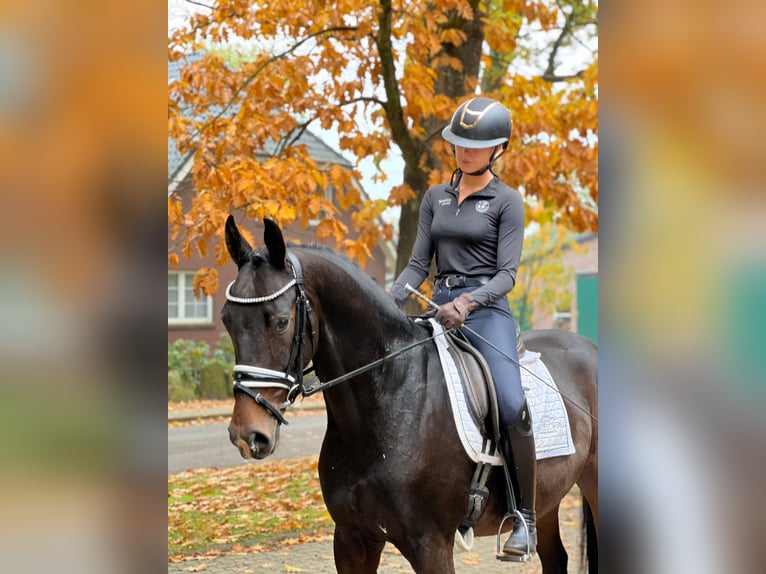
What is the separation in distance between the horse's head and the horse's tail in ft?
9.92

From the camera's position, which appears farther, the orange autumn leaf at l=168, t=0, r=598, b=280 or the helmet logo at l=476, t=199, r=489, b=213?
the orange autumn leaf at l=168, t=0, r=598, b=280

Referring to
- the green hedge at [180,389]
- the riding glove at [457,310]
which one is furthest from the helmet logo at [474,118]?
the green hedge at [180,389]

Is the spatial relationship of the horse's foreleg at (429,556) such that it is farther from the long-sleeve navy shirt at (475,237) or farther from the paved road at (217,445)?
the paved road at (217,445)

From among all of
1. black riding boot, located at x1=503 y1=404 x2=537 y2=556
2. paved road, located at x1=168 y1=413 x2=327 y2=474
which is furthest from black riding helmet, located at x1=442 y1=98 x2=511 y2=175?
paved road, located at x1=168 y1=413 x2=327 y2=474

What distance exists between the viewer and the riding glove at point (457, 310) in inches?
145

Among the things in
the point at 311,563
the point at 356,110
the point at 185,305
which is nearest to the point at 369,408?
the point at 311,563

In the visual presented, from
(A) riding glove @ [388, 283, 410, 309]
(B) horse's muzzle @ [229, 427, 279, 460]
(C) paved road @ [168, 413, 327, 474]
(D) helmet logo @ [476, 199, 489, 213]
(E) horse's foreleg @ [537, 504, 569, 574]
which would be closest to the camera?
(B) horse's muzzle @ [229, 427, 279, 460]

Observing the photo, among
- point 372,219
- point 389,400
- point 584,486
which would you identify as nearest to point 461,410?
point 389,400

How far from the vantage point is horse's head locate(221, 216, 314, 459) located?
3090 mm

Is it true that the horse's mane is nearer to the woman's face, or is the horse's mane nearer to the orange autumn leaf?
the woman's face

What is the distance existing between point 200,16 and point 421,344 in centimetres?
709

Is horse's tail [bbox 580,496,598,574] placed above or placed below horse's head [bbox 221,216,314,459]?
below
